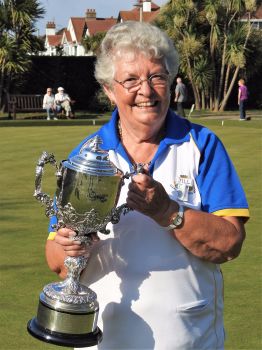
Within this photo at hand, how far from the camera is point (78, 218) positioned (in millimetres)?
2725

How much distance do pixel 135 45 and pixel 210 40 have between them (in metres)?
34.6

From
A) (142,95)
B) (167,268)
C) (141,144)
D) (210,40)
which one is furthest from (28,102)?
(167,268)

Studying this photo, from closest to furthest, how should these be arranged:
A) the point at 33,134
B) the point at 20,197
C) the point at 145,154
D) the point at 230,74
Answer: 1. the point at 145,154
2. the point at 20,197
3. the point at 33,134
4. the point at 230,74

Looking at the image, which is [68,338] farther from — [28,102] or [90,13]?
[90,13]

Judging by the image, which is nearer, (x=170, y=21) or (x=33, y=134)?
(x=33, y=134)

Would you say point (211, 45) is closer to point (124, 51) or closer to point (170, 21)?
point (170, 21)

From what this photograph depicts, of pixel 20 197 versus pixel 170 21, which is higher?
pixel 170 21

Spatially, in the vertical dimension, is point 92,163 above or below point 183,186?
above

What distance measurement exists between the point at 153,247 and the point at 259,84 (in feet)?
123

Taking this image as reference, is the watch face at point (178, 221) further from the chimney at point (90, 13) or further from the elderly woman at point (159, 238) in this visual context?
the chimney at point (90, 13)

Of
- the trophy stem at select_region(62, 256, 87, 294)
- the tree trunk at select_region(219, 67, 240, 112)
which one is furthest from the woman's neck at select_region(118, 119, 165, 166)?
the tree trunk at select_region(219, 67, 240, 112)

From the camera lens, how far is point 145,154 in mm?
3033

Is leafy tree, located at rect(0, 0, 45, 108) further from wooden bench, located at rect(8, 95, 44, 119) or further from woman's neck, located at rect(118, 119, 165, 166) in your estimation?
woman's neck, located at rect(118, 119, 165, 166)

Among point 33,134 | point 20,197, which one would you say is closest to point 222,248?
point 20,197
